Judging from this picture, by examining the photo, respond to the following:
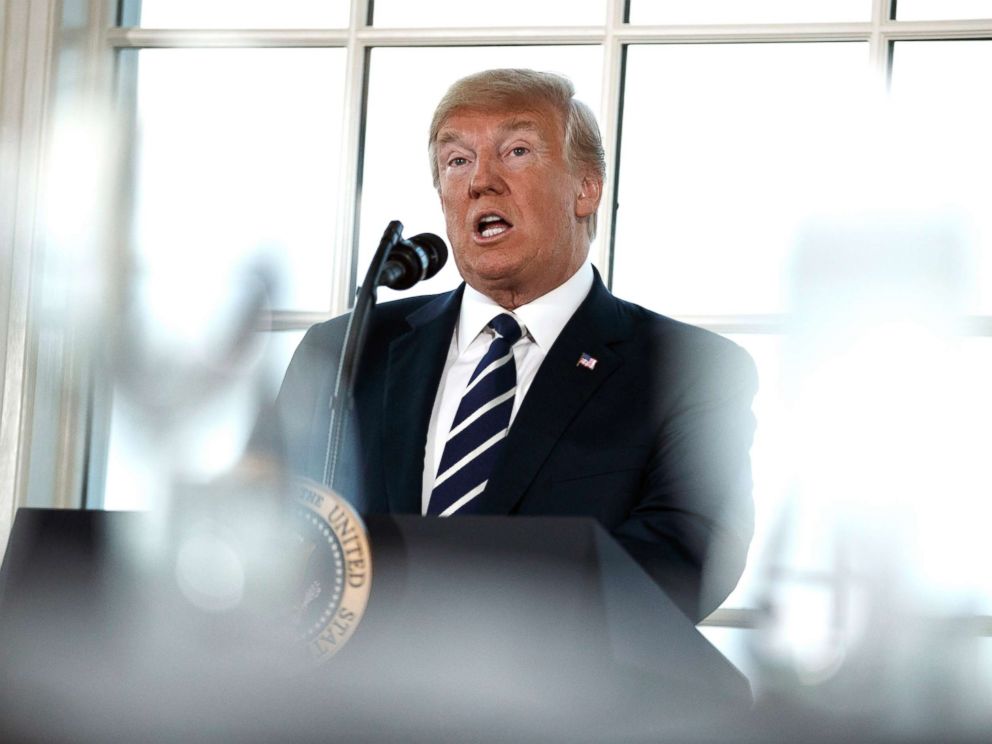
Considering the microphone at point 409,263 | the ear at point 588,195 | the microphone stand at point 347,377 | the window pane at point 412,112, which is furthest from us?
the window pane at point 412,112

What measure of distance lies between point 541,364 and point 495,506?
0.89 ft

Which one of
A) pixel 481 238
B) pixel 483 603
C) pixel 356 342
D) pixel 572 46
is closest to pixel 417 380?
pixel 481 238

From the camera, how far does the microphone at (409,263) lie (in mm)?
1699

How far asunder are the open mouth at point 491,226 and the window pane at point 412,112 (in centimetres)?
82

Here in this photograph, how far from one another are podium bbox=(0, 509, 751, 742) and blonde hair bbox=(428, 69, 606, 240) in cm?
122

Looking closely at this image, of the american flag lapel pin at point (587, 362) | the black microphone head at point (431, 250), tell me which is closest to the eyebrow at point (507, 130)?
the american flag lapel pin at point (587, 362)

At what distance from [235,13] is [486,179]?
130 cm

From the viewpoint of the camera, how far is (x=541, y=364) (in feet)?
6.92

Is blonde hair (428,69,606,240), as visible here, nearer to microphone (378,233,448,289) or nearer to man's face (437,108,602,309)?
man's face (437,108,602,309)

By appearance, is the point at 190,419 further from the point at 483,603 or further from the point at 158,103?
the point at 483,603

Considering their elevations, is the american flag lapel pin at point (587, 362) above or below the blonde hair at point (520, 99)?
below

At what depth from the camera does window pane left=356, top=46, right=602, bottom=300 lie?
313 cm

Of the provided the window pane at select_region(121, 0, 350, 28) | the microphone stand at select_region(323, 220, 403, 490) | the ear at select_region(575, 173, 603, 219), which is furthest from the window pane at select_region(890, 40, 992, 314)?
the microphone stand at select_region(323, 220, 403, 490)

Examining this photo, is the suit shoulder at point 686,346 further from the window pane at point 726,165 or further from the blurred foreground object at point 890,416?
the window pane at point 726,165
